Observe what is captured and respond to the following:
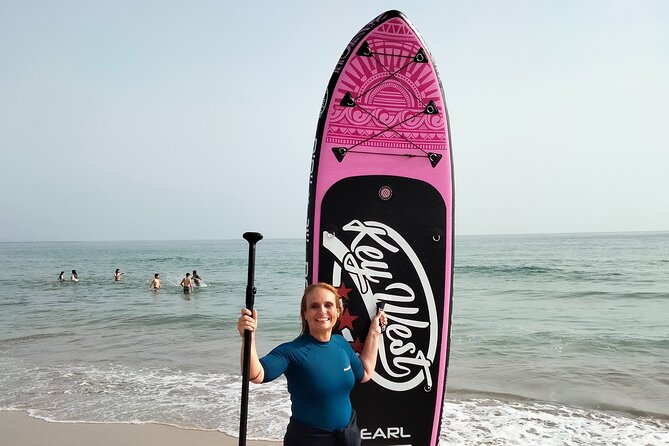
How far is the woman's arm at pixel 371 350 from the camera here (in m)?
2.67

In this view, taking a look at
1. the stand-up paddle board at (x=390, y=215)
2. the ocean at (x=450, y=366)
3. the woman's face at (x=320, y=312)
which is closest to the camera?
the woman's face at (x=320, y=312)

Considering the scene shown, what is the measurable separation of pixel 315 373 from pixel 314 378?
2 cm

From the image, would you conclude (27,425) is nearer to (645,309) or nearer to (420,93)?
(420,93)

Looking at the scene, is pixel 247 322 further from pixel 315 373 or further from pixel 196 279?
pixel 196 279

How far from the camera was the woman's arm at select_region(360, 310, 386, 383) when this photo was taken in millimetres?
2671

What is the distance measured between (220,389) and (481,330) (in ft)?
19.2

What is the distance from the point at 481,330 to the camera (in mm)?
10180

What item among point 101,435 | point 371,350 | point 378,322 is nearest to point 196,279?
point 101,435

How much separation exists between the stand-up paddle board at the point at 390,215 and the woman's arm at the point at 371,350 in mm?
169

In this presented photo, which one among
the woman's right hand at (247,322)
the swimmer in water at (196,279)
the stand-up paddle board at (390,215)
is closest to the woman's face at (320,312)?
the woman's right hand at (247,322)

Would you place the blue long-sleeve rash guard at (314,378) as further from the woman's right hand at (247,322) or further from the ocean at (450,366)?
the ocean at (450,366)

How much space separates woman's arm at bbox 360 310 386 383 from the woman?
31cm

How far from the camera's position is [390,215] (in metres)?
3.45

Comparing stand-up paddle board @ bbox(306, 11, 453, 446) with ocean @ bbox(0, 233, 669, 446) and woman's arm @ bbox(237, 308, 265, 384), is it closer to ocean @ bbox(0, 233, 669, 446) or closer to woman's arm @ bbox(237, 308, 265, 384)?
woman's arm @ bbox(237, 308, 265, 384)
